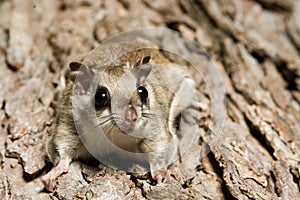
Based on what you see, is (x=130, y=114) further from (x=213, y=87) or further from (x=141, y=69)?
(x=213, y=87)

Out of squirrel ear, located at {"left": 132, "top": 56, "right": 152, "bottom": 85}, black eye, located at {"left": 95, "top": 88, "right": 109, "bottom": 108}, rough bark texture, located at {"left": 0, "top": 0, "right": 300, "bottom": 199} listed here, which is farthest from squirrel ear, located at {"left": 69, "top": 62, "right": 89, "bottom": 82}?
rough bark texture, located at {"left": 0, "top": 0, "right": 300, "bottom": 199}

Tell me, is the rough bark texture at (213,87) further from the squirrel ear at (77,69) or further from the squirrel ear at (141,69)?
the squirrel ear at (141,69)

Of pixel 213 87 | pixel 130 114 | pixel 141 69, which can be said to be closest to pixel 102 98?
pixel 130 114

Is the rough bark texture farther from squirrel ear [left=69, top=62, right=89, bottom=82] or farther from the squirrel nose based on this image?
squirrel ear [left=69, top=62, right=89, bottom=82]

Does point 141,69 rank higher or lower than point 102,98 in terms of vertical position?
higher

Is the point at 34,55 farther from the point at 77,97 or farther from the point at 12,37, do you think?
the point at 77,97

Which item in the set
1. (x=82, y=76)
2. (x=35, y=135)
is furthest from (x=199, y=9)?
(x=35, y=135)

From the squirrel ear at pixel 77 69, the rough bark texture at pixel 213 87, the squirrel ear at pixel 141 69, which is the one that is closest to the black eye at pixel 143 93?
the squirrel ear at pixel 141 69
